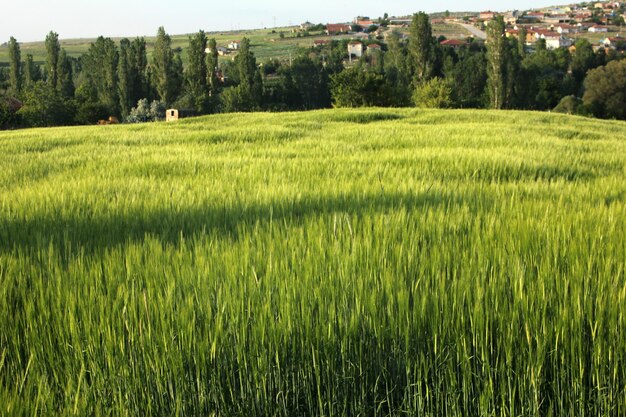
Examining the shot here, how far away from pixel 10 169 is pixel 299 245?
363 cm

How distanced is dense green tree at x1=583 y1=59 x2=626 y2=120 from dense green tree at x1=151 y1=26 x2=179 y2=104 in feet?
113

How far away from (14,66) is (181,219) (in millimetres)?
63649

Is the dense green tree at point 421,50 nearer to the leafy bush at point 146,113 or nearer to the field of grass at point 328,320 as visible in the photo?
the leafy bush at point 146,113

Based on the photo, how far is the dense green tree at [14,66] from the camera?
184 feet

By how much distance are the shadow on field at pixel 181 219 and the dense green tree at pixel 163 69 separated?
165 feet

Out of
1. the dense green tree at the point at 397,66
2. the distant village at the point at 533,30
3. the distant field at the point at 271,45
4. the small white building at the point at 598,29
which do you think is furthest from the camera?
the small white building at the point at 598,29

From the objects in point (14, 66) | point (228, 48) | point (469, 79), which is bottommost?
point (469, 79)

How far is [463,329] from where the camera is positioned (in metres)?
1.35

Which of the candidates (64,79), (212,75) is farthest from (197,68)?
(64,79)

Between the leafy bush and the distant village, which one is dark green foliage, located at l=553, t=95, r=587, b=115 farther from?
the distant village

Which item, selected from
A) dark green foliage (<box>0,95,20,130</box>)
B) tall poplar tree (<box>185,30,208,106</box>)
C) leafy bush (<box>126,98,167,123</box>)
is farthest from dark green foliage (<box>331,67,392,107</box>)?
tall poplar tree (<box>185,30,208,106</box>)

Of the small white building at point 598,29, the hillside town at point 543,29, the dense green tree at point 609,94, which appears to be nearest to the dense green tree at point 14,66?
the dense green tree at point 609,94

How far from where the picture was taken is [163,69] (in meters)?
51.2

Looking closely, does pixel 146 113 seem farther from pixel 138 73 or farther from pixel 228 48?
pixel 228 48
